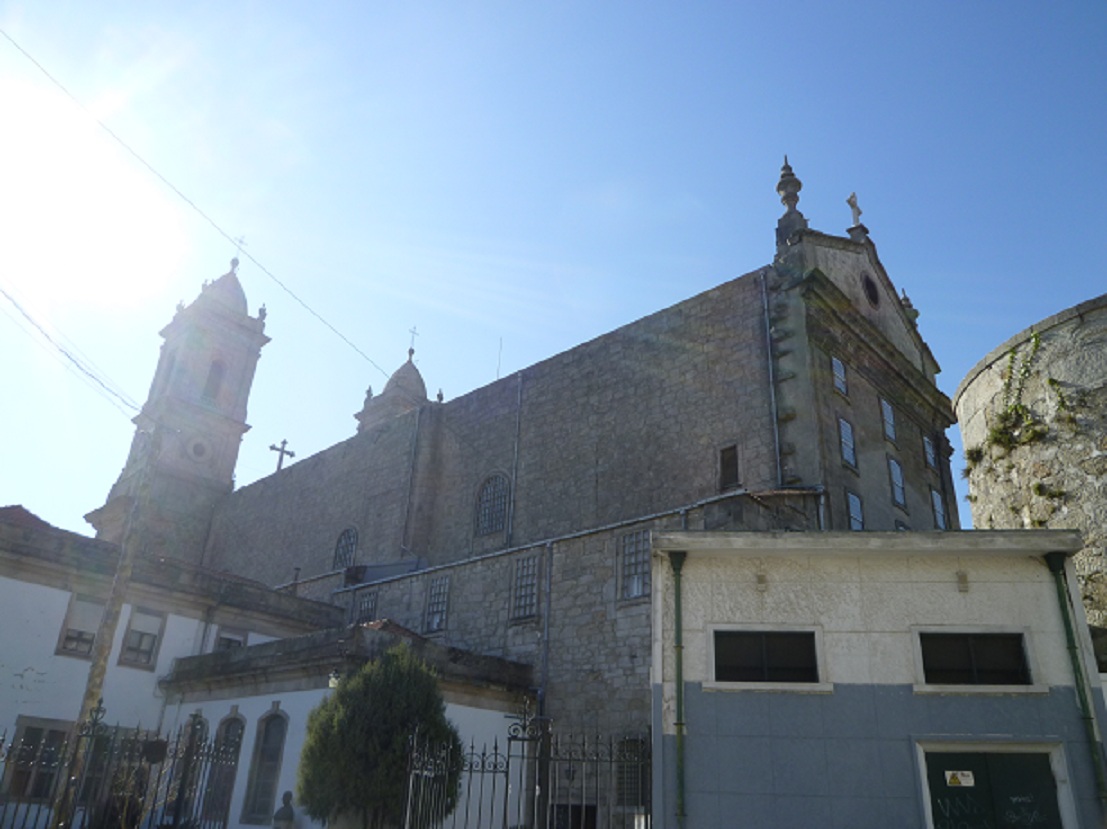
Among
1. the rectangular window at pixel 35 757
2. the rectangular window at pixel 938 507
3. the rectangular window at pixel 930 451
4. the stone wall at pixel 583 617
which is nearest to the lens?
the stone wall at pixel 583 617

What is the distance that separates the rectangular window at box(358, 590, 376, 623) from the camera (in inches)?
993

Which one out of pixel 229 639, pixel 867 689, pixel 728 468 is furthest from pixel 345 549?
pixel 867 689

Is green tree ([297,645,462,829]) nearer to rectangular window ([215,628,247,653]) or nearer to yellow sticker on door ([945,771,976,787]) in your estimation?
yellow sticker on door ([945,771,976,787])

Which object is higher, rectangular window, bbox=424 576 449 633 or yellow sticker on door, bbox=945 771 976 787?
rectangular window, bbox=424 576 449 633

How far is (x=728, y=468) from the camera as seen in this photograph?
840 inches

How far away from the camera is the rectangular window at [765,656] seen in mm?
10594

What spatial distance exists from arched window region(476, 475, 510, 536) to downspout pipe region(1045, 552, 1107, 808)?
17.6 meters

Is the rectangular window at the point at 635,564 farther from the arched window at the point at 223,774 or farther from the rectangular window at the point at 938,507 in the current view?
the rectangular window at the point at 938,507

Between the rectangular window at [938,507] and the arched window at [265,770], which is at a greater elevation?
→ the rectangular window at [938,507]

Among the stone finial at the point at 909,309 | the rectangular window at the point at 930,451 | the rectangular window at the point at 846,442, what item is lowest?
the rectangular window at the point at 846,442

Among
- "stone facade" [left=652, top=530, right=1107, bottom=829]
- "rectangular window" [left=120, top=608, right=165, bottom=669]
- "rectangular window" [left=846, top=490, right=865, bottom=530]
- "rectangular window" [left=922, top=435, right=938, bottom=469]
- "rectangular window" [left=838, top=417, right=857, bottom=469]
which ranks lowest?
"stone facade" [left=652, top=530, right=1107, bottom=829]

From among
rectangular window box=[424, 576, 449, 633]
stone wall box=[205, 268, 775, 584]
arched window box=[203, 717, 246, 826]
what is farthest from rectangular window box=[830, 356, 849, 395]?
arched window box=[203, 717, 246, 826]

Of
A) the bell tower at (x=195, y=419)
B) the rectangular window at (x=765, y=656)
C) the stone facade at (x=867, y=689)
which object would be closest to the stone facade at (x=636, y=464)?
the stone facade at (x=867, y=689)

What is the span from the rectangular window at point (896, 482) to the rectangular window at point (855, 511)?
8.11ft
